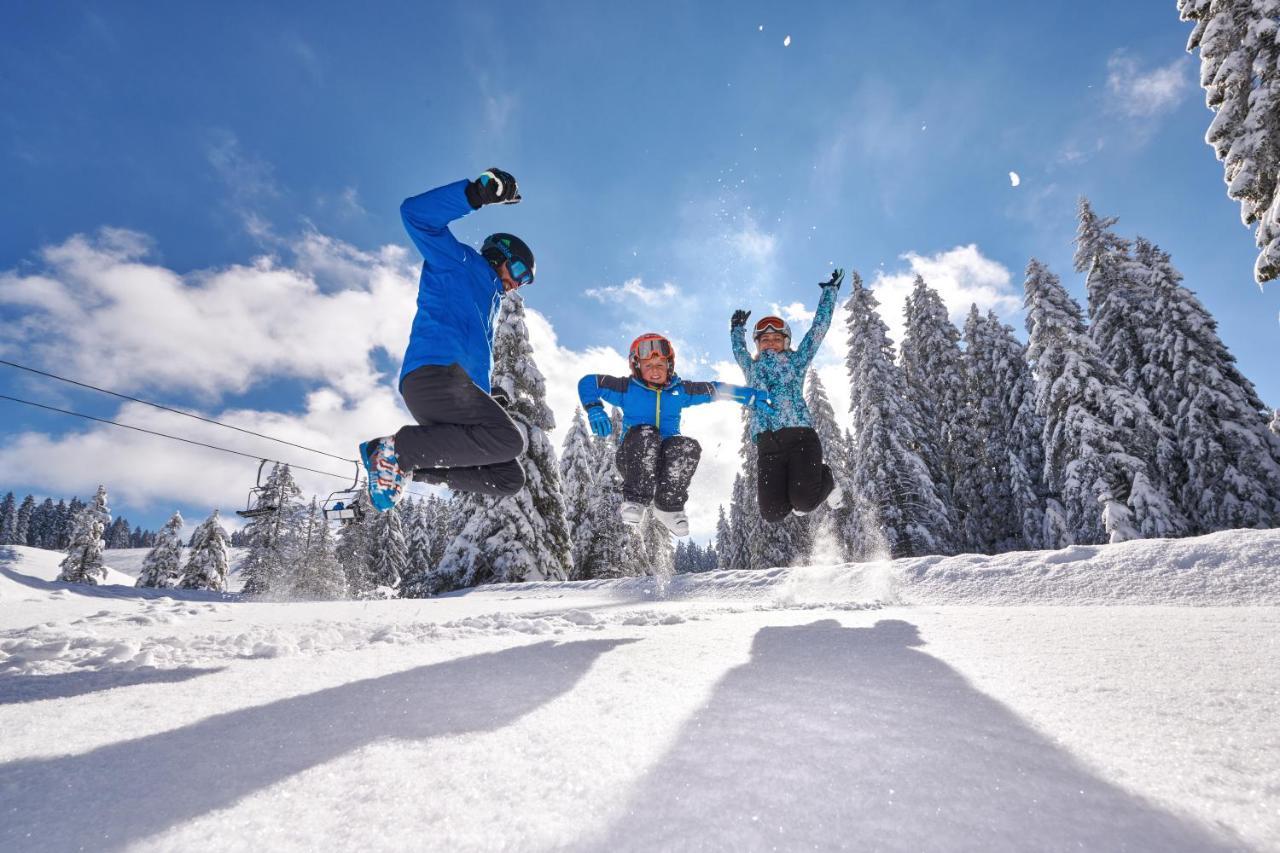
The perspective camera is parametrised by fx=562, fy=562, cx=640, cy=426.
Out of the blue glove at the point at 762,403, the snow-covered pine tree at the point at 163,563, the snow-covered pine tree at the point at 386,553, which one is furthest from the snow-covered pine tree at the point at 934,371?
Result: the snow-covered pine tree at the point at 163,563

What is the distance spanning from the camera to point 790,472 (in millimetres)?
5980

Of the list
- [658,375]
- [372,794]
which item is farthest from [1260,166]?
[372,794]

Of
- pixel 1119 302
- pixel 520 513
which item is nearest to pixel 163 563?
pixel 520 513

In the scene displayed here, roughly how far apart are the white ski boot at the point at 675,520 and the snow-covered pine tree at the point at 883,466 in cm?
1729

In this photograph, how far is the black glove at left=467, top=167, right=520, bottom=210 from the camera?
12.9 ft

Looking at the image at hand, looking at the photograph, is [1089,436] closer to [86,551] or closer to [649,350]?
[649,350]

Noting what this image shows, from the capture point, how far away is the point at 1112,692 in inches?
62.4

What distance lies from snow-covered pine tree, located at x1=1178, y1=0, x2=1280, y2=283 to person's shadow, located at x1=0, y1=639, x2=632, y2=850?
11826 millimetres

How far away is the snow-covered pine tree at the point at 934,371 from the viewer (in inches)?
1005

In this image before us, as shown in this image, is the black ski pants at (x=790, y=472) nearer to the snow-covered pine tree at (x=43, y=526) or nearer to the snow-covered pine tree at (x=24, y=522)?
the snow-covered pine tree at (x=24, y=522)

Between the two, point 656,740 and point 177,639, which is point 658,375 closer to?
Result: point 177,639

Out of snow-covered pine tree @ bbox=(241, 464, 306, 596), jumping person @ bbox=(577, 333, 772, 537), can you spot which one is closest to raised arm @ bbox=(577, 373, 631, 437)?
jumping person @ bbox=(577, 333, 772, 537)

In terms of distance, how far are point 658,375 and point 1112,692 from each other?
181 inches

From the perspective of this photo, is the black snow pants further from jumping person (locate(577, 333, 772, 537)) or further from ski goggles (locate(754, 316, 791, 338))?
ski goggles (locate(754, 316, 791, 338))
